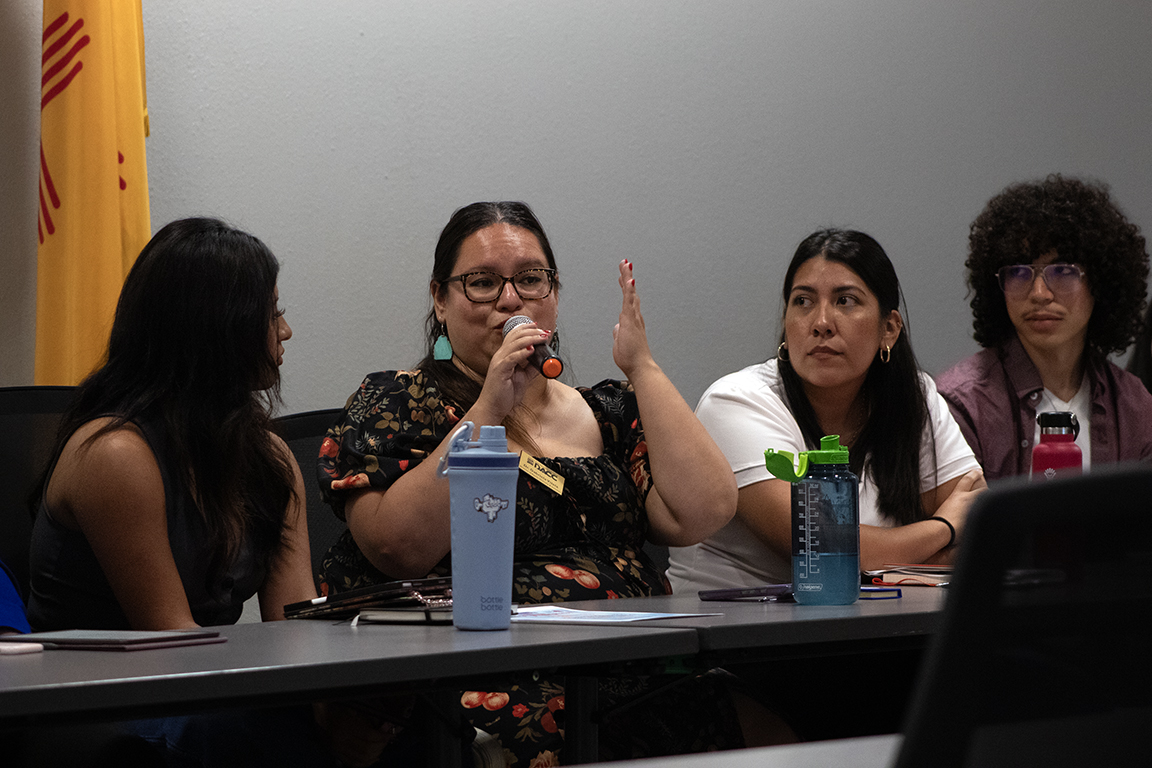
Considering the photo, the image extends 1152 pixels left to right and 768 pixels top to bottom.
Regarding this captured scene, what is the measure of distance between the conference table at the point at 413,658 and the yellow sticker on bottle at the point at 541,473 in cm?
40

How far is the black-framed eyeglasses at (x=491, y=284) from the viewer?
2.07 metres

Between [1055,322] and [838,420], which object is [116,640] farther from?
[1055,322]

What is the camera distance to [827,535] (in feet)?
4.82

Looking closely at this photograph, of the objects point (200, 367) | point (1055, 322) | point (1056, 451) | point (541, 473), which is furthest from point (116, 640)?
point (1055, 322)

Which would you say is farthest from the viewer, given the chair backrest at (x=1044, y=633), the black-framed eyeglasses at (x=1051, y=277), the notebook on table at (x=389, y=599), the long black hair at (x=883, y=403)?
the black-framed eyeglasses at (x=1051, y=277)

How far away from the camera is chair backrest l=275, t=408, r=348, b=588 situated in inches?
84.6

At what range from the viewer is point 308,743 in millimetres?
1367

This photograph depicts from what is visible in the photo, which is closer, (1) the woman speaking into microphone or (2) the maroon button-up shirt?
(1) the woman speaking into microphone

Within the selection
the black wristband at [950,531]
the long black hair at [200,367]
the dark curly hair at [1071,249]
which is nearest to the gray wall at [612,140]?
the dark curly hair at [1071,249]

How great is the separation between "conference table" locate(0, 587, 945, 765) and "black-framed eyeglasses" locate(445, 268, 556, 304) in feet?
2.60

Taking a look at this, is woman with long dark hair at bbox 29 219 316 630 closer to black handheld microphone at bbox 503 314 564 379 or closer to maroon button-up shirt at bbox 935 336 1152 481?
black handheld microphone at bbox 503 314 564 379

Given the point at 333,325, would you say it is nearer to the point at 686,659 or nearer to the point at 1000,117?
the point at 686,659

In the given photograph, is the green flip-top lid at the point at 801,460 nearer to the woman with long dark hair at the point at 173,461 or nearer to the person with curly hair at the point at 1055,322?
the woman with long dark hair at the point at 173,461

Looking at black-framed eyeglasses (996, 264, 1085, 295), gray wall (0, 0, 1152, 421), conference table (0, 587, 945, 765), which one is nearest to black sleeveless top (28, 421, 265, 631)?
conference table (0, 587, 945, 765)
